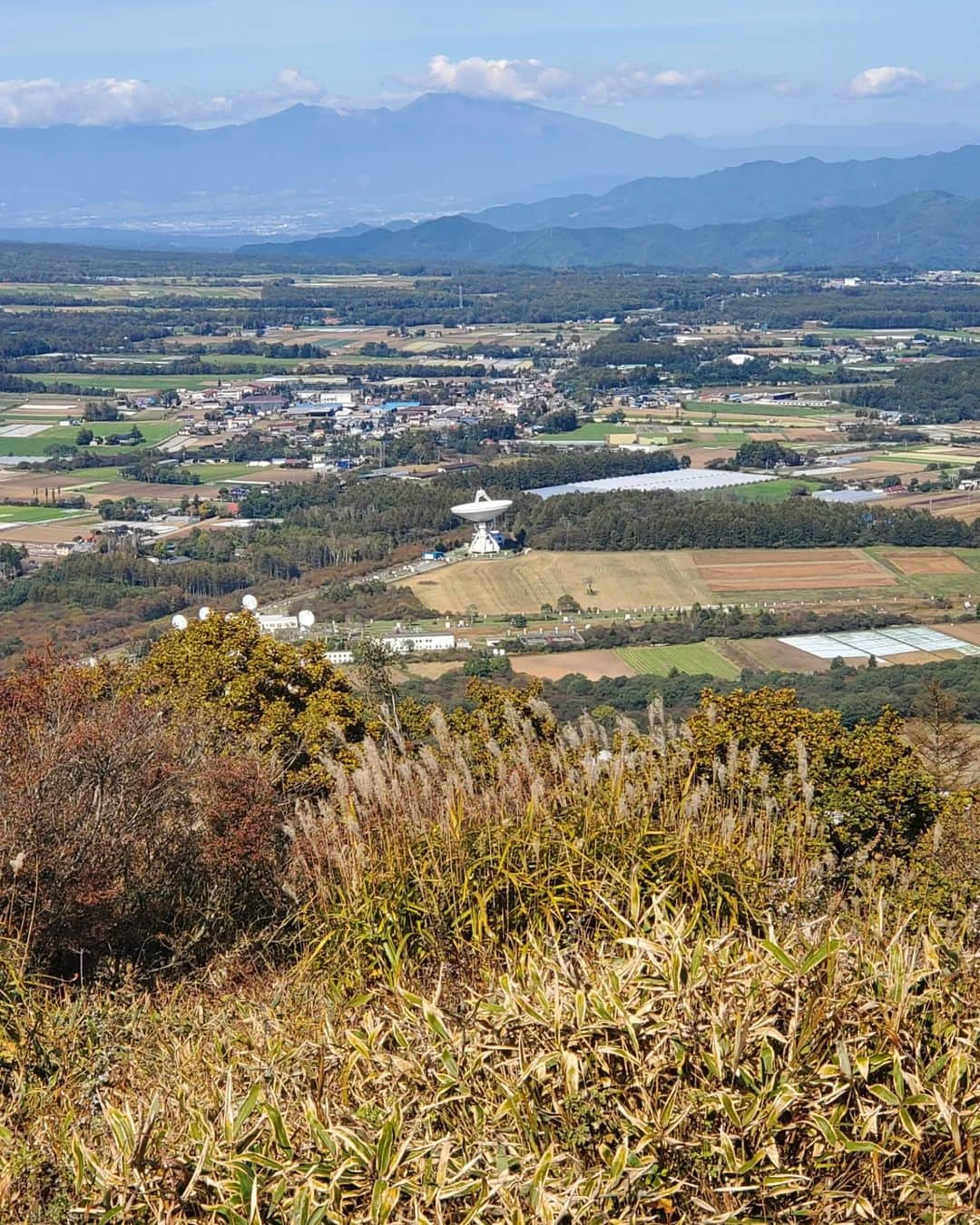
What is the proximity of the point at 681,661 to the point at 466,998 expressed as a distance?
2657 cm

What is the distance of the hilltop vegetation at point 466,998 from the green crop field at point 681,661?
20.7 meters

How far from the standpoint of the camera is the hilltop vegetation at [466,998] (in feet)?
13.4

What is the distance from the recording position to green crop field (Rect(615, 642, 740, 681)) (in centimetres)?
3006

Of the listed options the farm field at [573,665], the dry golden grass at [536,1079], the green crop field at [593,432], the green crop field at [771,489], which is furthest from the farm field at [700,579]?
the dry golden grass at [536,1079]

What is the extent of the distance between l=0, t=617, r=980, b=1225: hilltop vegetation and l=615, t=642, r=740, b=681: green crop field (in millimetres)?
20674

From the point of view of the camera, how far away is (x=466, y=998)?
5.03m

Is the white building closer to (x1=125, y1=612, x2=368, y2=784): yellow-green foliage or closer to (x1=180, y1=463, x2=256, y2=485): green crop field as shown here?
(x1=125, y1=612, x2=368, y2=784): yellow-green foliage

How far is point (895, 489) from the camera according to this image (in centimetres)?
5394

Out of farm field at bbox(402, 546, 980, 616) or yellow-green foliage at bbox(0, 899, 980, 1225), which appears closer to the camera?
yellow-green foliage at bbox(0, 899, 980, 1225)

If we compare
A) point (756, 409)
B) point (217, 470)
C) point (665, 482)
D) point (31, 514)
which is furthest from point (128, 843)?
point (756, 409)

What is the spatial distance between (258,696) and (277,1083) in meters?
9.63

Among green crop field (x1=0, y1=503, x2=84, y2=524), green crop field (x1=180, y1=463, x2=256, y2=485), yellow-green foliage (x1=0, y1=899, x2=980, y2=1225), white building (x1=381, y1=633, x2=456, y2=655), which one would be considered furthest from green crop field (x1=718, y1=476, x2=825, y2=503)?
yellow-green foliage (x1=0, y1=899, x2=980, y2=1225)

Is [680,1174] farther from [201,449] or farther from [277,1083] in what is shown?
[201,449]

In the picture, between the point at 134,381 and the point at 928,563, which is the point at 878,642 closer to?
the point at 928,563
